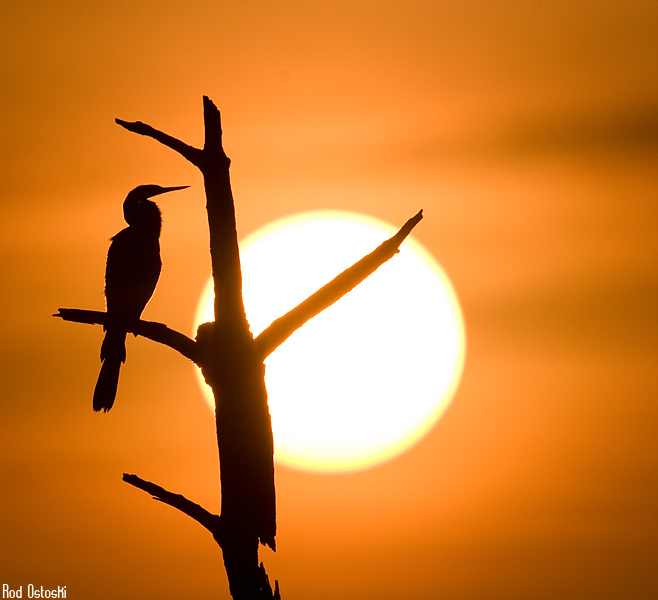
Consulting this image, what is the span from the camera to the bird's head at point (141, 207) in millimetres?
Result: 10328

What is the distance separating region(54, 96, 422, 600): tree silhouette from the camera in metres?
4.86

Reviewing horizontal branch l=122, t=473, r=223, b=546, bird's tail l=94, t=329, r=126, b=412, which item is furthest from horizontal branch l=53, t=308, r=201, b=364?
bird's tail l=94, t=329, r=126, b=412

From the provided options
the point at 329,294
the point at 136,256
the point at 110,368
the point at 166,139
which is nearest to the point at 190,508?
the point at 329,294

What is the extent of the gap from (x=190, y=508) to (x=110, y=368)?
12.5ft

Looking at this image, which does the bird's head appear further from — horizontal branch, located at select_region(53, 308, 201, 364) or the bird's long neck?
horizontal branch, located at select_region(53, 308, 201, 364)

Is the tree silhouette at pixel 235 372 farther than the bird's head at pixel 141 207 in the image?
No

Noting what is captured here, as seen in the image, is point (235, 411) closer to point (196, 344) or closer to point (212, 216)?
point (196, 344)

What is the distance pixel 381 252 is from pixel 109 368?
452cm

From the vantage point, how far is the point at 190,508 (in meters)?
4.82

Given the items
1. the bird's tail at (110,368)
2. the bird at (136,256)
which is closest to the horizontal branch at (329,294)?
the bird's tail at (110,368)

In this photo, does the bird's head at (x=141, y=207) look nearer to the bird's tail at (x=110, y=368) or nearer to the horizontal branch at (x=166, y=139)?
the bird's tail at (x=110, y=368)

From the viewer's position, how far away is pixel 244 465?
490cm

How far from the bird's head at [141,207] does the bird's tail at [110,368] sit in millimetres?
2519

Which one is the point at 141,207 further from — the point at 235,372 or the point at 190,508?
the point at 190,508
